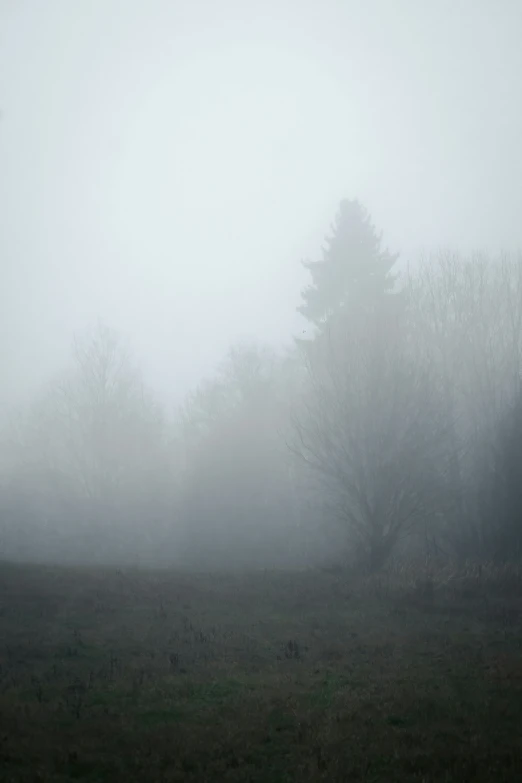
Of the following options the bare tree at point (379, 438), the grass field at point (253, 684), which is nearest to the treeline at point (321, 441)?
the bare tree at point (379, 438)

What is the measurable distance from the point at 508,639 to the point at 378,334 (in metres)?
17.4

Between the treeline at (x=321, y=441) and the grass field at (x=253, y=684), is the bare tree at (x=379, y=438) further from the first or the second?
the grass field at (x=253, y=684)

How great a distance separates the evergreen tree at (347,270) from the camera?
38.1 meters

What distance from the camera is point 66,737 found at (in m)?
7.90

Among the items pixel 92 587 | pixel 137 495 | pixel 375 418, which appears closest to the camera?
pixel 92 587

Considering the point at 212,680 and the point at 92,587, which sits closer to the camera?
the point at 212,680

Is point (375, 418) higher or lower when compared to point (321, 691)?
higher

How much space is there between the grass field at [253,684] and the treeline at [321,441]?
8.77 metres

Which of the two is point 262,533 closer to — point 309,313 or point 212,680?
point 309,313

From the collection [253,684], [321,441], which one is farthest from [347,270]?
[253,684]

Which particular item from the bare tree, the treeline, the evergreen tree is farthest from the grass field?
the evergreen tree

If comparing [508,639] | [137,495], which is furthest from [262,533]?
[508,639]

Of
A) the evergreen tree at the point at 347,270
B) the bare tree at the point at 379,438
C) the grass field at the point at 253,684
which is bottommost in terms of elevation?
the grass field at the point at 253,684

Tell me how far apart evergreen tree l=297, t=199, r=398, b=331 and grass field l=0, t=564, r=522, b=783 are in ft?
75.5
